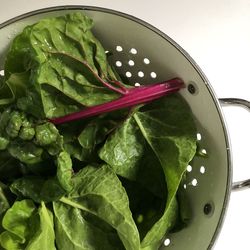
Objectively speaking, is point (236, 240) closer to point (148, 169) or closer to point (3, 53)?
point (148, 169)

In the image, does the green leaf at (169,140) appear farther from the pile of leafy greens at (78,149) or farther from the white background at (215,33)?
the white background at (215,33)

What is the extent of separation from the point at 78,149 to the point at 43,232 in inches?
5.8

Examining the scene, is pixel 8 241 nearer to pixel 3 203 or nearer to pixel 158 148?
pixel 3 203

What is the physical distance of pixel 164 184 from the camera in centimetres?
80

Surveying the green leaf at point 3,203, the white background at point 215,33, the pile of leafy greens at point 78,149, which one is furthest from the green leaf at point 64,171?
the white background at point 215,33

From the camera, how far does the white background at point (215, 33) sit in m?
0.96

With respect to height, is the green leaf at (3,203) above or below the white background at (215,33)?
below

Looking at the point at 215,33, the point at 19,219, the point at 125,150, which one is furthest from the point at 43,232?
the point at 215,33

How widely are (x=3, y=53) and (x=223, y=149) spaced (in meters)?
0.38

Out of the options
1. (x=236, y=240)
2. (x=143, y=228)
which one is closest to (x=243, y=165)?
(x=236, y=240)

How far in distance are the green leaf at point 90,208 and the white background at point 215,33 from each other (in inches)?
11.7

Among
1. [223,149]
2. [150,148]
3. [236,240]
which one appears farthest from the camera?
[236,240]

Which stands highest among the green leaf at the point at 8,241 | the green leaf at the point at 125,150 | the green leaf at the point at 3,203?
the green leaf at the point at 125,150

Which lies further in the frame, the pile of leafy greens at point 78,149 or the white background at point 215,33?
the white background at point 215,33
